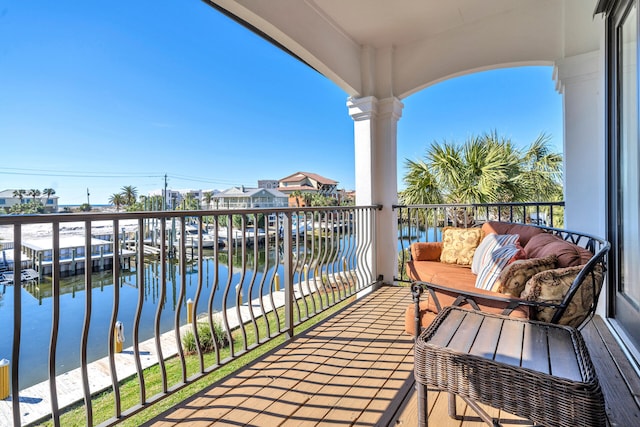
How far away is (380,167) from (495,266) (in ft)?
7.34

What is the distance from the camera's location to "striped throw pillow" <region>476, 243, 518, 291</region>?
5.82 ft

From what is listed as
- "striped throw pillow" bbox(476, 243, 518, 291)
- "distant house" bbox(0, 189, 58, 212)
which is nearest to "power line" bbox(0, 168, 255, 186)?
"distant house" bbox(0, 189, 58, 212)

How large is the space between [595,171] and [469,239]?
4.11 feet

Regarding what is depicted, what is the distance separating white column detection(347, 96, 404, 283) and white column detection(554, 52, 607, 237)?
5.61 feet

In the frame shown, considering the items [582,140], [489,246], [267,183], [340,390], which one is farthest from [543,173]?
[267,183]

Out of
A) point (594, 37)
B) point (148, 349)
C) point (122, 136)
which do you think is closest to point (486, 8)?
point (594, 37)

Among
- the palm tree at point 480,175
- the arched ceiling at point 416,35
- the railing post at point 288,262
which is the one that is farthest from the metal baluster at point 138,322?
the palm tree at point 480,175

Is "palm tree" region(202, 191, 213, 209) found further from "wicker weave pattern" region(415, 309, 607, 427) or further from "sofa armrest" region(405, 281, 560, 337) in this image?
"wicker weave pattern" region(415, 309, 607, 427)

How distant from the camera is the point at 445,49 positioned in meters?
3.62

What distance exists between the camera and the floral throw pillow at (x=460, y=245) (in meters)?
2.91

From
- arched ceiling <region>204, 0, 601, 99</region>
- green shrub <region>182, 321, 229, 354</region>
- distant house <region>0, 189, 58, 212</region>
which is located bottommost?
green shrub <region>182, 321, 229, 354</region>

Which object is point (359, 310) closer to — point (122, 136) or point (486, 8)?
point (486, 8)

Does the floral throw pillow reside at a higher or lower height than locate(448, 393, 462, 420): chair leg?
higher

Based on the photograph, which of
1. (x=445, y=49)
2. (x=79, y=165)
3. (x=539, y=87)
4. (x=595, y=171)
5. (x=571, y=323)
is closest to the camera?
(x=571, y=323)
